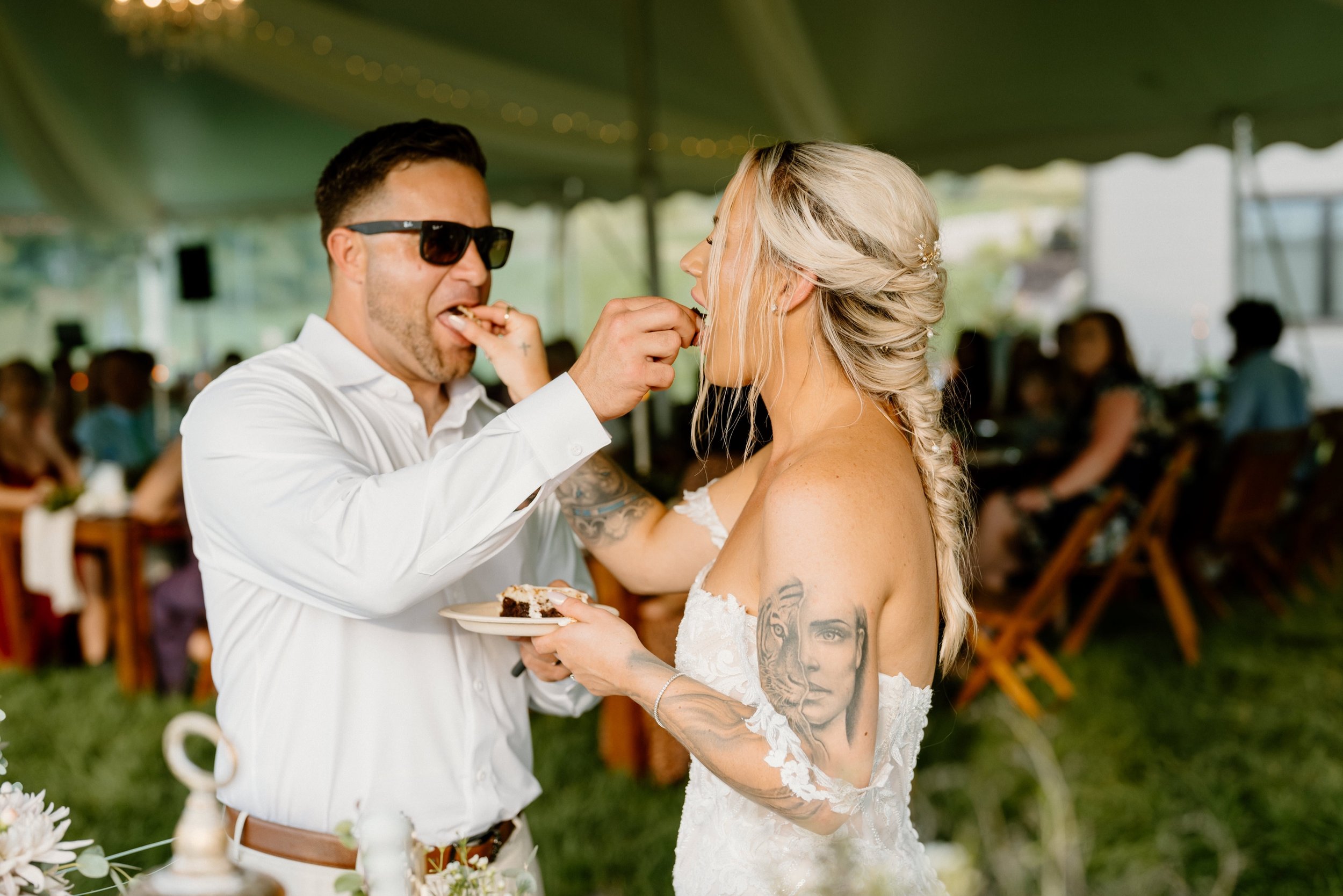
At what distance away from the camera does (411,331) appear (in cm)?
209

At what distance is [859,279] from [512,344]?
0.66 metres

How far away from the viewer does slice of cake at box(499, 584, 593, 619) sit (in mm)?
1709

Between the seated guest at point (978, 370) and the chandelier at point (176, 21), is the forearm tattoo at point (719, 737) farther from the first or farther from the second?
the seated guest at point (978, 370)

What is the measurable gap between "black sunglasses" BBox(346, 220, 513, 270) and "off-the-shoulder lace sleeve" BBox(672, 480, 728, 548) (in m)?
0.63

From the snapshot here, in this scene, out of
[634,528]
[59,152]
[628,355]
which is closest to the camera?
[628,355]

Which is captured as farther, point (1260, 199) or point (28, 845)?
point (1260, 199)

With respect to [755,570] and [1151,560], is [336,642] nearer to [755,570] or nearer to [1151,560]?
[755,570]

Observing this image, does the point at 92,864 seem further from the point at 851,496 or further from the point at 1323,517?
the point at 1323,517

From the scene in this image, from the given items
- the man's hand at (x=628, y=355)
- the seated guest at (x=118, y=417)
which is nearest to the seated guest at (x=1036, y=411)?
the man's hand at (x=628, y=355)

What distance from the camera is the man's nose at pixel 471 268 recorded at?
211cm

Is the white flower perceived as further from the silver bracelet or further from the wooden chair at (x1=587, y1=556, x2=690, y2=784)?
the wooden chair at (x1=587, y1=556, x2=690, y2=784)

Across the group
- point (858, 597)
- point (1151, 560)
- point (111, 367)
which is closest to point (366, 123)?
point (111, 367)

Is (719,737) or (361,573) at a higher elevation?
(361,573)

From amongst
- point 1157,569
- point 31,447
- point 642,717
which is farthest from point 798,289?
point 31,447
